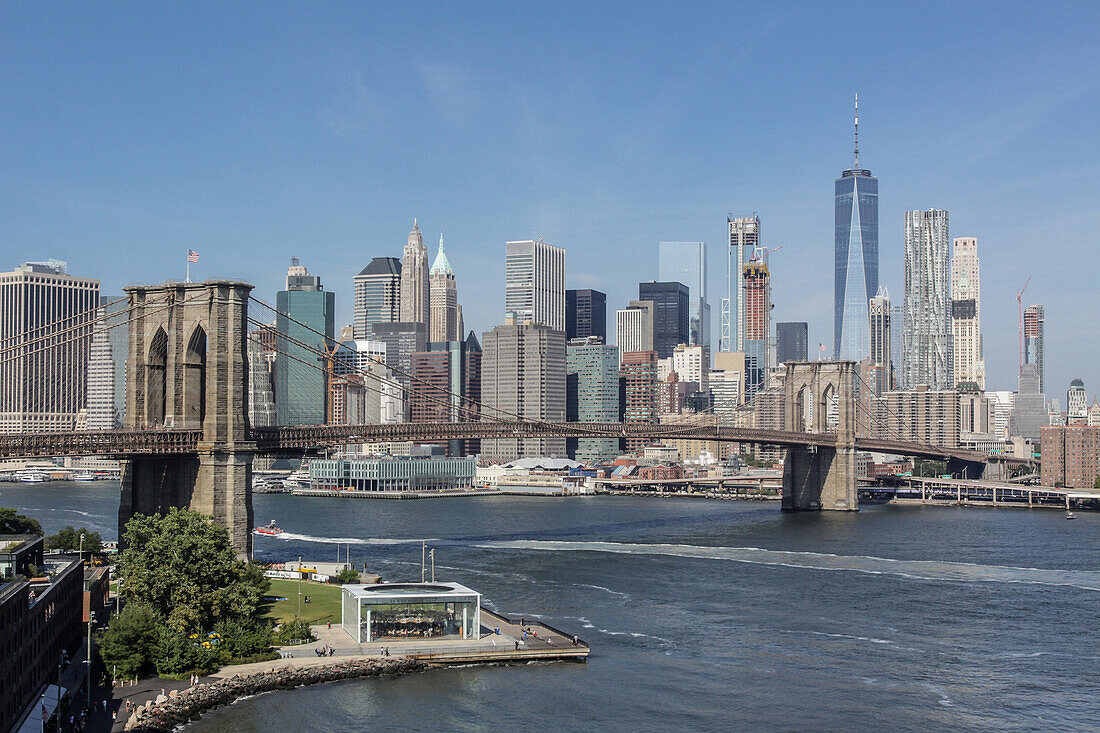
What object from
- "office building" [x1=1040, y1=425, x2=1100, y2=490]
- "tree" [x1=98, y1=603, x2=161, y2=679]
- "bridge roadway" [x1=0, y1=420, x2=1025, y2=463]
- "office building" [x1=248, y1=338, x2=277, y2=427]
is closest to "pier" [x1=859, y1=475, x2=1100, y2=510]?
"office building" [x1=1040, y1=425, x2=1100, y2=490]

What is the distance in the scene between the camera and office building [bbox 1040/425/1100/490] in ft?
471

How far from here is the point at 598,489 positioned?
6289 inches

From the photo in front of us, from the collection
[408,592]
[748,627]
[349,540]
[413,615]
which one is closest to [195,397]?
[408,592]

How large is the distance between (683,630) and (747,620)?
3760 mm

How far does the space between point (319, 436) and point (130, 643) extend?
25666 millimetres

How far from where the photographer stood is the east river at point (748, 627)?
35.7 m

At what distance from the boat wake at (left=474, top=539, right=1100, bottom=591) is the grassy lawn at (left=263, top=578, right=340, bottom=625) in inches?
829

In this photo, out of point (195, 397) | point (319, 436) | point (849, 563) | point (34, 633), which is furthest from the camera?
point (849, 563)

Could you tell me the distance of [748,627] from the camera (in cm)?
4816

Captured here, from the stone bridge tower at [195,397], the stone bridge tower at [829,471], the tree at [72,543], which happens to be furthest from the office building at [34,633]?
the stone bridge tower at [829,471]

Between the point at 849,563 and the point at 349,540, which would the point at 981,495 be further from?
the point at 349,540

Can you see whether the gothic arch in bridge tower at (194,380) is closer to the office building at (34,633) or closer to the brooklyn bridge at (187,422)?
the brooklyn bridge at (187,422)

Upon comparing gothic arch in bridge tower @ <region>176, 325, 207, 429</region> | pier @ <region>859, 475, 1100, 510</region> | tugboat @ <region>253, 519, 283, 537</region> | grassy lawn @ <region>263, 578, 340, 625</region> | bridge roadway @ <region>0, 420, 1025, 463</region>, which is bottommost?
pier @ <region>859, 475, 1100, 510</region>

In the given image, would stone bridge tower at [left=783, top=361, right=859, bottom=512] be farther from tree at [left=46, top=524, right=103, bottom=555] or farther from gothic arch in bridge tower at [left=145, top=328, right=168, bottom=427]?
tree at [left=46, top=524, right=103, bottom=555]
